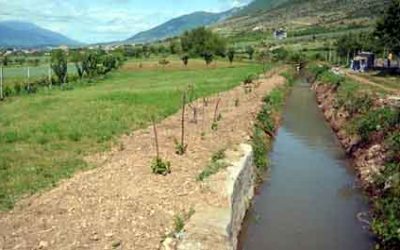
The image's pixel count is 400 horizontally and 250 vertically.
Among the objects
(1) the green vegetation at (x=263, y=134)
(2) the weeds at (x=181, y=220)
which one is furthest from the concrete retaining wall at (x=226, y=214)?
(1) the green vegetation at (x=263, y=134)

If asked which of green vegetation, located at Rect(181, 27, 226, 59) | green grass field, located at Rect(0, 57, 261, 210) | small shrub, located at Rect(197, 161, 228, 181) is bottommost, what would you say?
green grass field, located at Rect(0, 57, 261, 210)

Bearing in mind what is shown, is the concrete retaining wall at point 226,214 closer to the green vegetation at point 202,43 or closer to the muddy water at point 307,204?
the muddy water at point 307,204

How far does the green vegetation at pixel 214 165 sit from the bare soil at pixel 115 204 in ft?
0.87

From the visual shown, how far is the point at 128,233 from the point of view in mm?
11375

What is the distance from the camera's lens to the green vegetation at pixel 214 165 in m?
15.6

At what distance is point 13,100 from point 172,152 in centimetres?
2798

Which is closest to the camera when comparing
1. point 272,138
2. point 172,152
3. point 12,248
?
point 12,248

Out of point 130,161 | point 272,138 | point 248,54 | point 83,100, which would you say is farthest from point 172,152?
point 248,54

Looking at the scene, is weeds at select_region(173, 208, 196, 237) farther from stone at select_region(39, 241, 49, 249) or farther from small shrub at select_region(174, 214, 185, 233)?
stone at select_region(39, 241, 49, 249)

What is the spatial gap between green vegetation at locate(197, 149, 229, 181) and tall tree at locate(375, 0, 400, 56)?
4540 centimetres

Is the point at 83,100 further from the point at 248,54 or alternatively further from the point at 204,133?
the point at 248,54

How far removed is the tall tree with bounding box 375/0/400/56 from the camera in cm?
5889

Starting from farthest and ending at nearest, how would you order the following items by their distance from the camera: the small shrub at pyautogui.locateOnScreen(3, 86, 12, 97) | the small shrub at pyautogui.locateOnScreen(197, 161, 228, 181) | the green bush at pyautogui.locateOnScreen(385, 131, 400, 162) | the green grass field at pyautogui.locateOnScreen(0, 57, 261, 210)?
the small shrub at pyautogui.locateOnScreen(3, 86, 12, 97) < the green bush at pyautogui.locateOnScreen(385, 131, 400, 162) < the green grass field at pyautogui.locateOnScreen(0, 57, 261, 210) < the small shrub at pyautogui.locateOnScreen(197, 161, 228, 181)

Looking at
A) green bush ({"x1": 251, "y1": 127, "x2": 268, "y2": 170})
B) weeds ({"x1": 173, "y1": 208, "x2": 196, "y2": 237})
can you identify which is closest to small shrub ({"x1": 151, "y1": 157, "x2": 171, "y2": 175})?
weeds ({"x1": 173, "y1": 208, "x2": 196, "y2": 237})
